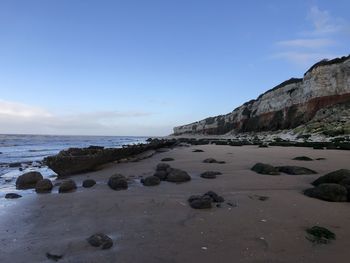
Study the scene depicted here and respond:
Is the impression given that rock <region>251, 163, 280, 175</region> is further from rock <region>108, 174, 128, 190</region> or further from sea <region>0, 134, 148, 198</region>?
sea <region>0, 134, 148, 198</region>

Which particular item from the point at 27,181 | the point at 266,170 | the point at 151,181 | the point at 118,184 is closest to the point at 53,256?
the point at 118,184

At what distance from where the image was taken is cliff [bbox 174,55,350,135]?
40.3 m

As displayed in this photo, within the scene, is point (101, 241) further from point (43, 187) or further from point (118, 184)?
point (43, 187)

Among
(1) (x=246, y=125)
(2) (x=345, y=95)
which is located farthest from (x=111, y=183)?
(1) (x=246, y=125)

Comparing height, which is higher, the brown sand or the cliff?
the cliff

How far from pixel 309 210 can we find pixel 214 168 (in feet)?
20.3

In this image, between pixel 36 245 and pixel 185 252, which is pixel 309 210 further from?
pixel 36 245

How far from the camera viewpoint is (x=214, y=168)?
12.7m

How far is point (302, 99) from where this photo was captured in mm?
46906

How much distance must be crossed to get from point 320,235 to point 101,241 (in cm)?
308

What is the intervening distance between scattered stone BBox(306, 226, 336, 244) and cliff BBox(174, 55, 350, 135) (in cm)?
3676

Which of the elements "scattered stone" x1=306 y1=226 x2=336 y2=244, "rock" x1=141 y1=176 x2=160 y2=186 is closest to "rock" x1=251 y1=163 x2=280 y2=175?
"rock" x1=141 y1=176 x2=160 y2=186

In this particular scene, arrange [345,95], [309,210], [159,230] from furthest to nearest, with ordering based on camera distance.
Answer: [345,95] < [309,210] < [159,230]

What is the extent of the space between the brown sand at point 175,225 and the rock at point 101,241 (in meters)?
0.10
